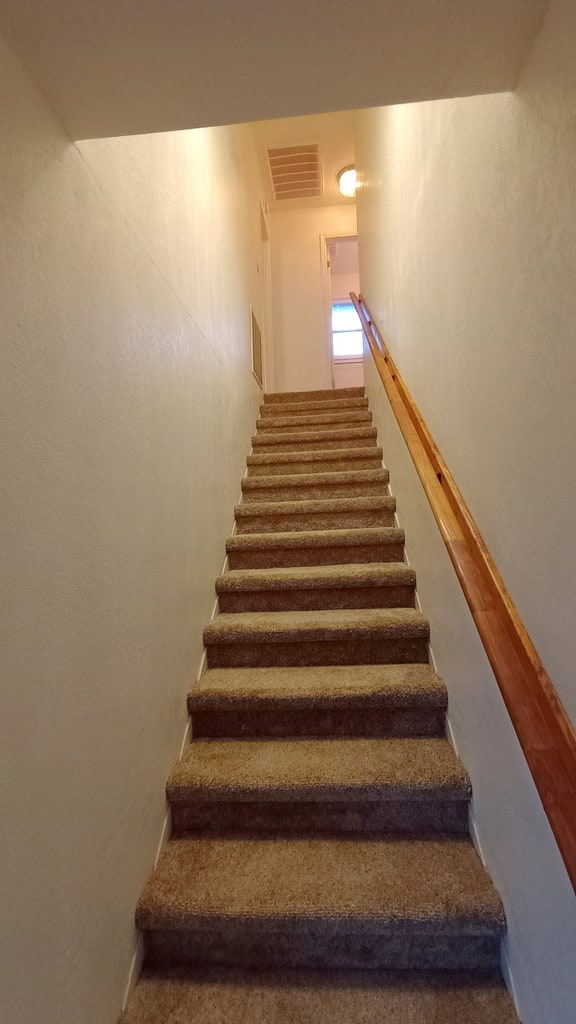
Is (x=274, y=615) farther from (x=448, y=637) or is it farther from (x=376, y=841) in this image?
(x=376, y=841)

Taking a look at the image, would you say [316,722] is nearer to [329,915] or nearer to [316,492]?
[329,915]

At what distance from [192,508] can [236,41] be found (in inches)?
52.8

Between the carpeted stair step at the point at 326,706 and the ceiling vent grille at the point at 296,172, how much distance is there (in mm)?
4733

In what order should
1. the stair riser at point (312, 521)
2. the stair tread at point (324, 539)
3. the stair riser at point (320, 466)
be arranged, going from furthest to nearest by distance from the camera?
1. the stair riser at point (320, 466)
2. the stair riser at point (312, 521)
3. the stair tread at point (324, 539)

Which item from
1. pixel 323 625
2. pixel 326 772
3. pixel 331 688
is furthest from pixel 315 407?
pixel 326 772

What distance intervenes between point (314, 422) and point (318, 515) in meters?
1.19

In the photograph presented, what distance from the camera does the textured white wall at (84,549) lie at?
2.61ft

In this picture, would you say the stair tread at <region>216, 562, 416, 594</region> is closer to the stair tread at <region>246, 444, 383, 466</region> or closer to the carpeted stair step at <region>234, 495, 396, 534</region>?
the carpeted stair step at <region>234, 495, 396, 534</region>

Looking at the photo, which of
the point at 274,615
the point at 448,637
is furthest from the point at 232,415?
the point at 448,637

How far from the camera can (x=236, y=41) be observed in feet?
2.50

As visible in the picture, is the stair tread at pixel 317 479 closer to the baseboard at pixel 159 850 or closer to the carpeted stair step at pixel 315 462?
the carpeted stair step at pixel 315 462

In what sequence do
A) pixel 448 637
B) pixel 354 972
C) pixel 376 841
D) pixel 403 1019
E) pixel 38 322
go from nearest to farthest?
pixel 38 322, pixel 403 1019, pixel 354 972, pixel 376 841, pixel 448 637

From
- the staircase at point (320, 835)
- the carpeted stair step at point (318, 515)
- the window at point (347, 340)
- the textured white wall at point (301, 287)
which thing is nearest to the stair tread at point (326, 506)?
the carpeted stair step at point (318, 515)

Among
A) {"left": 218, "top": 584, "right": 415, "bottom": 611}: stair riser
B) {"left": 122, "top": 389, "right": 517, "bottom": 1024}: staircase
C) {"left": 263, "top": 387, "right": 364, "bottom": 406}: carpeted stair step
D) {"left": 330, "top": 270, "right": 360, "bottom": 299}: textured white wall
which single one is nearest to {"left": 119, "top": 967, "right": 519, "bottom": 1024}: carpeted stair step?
{"left": 122, "top": 389, "right": 517, "bottom": 1024}: staircase
